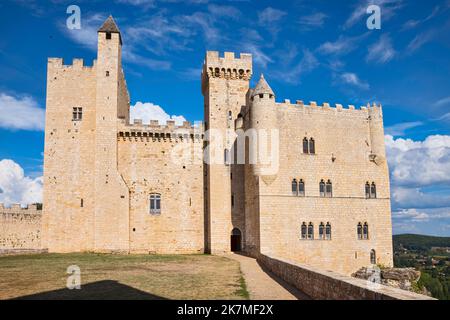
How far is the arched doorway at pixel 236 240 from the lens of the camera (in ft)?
92.8

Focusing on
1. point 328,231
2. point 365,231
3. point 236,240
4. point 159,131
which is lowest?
point 236,240

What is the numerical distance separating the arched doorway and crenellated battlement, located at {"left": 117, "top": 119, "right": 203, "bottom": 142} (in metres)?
7.35

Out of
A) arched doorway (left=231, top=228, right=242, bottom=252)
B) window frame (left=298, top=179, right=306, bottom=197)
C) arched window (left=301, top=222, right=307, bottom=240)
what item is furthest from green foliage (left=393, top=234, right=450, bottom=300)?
window frame (left=298, top=179, right=306, bottom=197)

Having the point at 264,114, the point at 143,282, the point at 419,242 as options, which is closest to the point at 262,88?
the point at 264,114

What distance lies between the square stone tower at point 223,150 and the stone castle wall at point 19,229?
39.3ft

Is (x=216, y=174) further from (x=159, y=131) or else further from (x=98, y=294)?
(x=98, y=294)

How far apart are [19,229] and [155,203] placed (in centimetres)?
951

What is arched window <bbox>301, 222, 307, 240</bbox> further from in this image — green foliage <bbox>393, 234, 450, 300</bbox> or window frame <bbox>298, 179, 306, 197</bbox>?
green foliage <bbox>393, 234, 450, 300</bbox>

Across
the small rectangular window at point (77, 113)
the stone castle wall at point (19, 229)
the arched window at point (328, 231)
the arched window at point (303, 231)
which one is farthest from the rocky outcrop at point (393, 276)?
the stone castle wall at point (19, 229)

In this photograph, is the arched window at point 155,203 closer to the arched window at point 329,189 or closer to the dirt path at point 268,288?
the arched window at point 329,189

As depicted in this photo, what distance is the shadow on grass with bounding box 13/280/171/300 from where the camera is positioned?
1084cm

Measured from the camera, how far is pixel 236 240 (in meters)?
29.3
